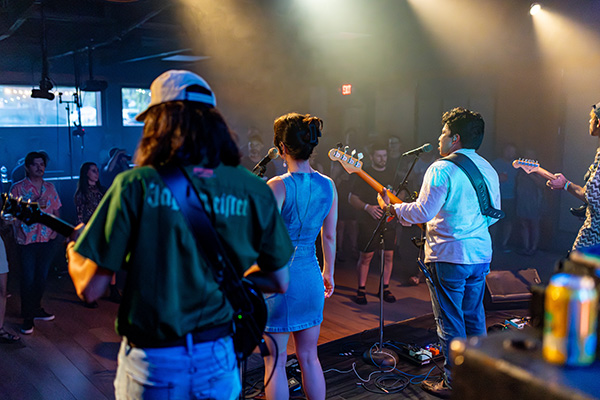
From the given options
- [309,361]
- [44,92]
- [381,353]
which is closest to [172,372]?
[309,361]

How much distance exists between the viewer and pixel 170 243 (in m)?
1.45

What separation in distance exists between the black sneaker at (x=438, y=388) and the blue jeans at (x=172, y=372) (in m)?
2.33

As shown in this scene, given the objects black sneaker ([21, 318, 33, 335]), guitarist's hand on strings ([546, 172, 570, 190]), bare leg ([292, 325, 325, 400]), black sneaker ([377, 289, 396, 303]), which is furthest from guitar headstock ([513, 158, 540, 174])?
black sneaker ([21, 318, 33, 335])

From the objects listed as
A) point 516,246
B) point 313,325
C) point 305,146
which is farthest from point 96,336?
point 516,246

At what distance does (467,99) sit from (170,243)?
8.21 m

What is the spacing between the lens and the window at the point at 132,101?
37.0 ft

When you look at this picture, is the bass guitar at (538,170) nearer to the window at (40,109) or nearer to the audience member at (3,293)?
the audience member at (3,293)

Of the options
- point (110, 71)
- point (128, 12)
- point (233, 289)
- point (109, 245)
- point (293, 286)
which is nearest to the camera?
point (109, 245)

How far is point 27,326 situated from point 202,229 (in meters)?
4.11

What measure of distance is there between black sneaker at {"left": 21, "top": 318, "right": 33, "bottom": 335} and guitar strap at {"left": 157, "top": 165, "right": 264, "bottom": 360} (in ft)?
13.1

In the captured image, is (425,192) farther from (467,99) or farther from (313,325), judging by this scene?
(467,99)

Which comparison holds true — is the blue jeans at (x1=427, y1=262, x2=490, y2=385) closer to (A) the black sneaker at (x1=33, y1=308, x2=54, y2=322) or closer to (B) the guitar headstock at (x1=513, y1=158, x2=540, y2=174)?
(B) the guitar headstock at (x1=513, y1=158, x2=540, y2=174)

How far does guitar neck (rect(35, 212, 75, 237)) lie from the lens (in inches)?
70.7

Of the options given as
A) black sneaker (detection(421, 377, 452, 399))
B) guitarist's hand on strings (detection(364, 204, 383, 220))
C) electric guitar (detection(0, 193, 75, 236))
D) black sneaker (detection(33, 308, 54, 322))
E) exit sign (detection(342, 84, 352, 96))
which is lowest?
black sneaker (detection(33, 308, 54, 322))
